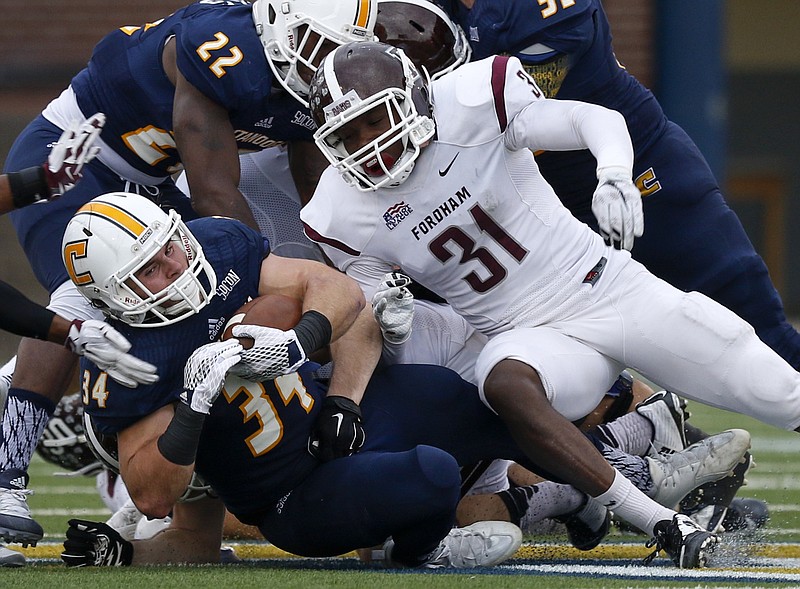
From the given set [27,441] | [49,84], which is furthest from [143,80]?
[49,84]

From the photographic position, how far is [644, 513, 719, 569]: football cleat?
2.99 meters

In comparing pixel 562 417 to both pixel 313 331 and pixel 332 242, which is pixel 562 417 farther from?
pixel 332 242

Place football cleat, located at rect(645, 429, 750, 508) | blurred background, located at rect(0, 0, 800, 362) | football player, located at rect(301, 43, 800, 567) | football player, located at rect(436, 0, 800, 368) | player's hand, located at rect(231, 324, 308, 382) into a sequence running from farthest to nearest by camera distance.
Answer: blurred background, located at rect(0, 0, 800, 362), football player, located at rect(436, 0, 800, 368), football cleat, located at rect(645, 429, 750, 508), football player, located at rect(301, 43, 800, 567), player's hand, located at rect(231, 324, 308, 382)

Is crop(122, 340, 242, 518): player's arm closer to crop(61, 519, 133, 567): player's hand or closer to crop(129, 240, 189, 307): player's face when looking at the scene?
crop(129, 240, 189, 307): player's face

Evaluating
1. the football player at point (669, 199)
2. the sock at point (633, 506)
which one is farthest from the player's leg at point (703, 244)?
the sock at point (633, 506)

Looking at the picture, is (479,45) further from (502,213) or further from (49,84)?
(49,84)

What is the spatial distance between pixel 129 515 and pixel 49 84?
838 centimetres

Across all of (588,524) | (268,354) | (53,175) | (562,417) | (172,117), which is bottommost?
(588,524)

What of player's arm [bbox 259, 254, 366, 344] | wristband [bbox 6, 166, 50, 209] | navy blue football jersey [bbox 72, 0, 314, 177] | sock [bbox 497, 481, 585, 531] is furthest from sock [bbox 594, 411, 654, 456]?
wristband [bbox 6, 166, 50, 209]

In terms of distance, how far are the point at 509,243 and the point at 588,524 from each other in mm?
760

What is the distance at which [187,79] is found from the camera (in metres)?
3.79

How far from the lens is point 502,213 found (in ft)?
11.2

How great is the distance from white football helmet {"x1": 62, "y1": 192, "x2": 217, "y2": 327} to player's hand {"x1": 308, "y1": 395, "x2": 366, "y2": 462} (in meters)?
0.37

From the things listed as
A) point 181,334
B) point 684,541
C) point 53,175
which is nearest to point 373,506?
point 181,334
